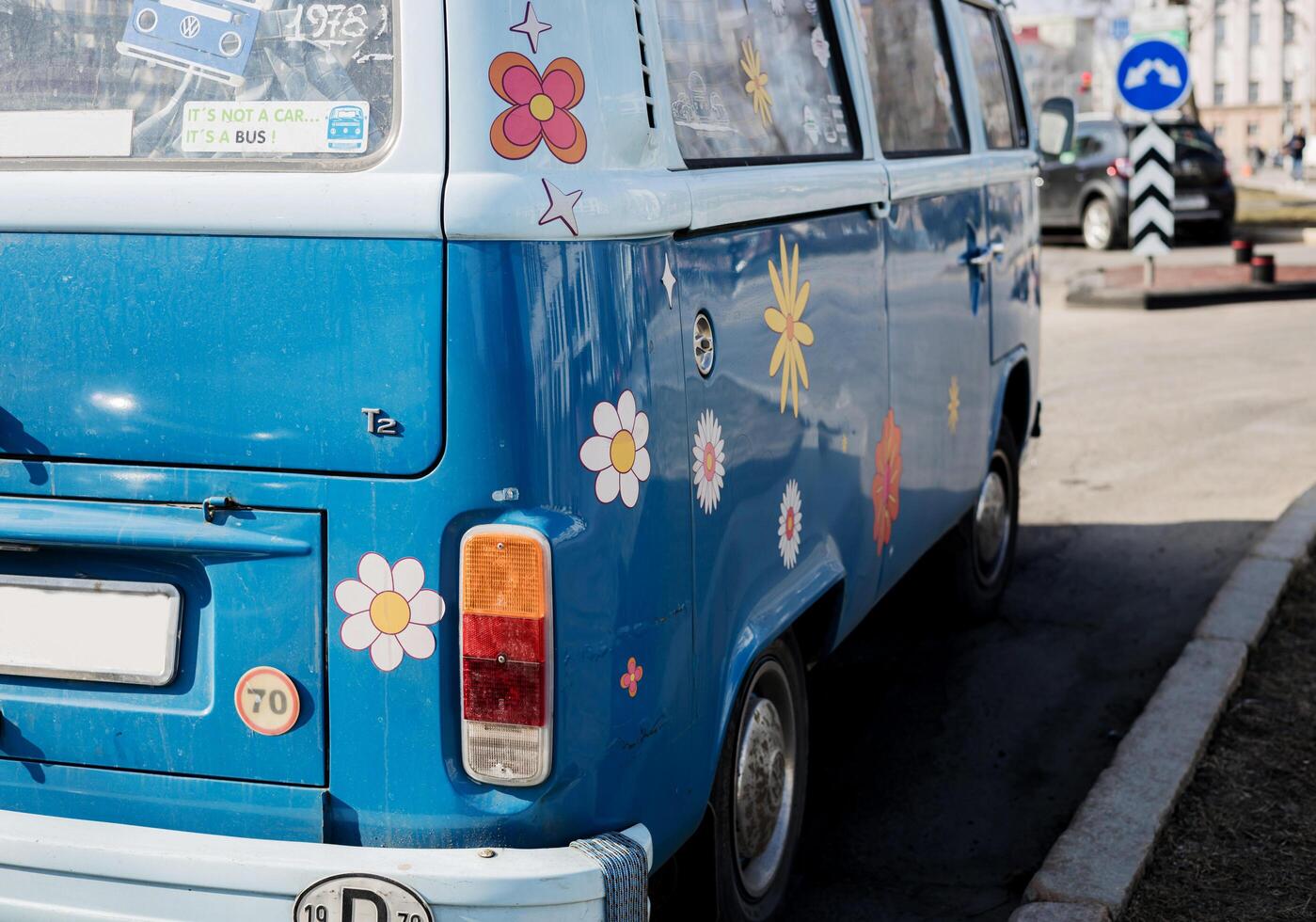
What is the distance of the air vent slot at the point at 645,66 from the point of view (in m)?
2.47

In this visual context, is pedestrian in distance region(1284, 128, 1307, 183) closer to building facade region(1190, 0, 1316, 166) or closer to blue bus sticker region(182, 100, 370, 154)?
building facade region(1190, 0, 1316, 166)

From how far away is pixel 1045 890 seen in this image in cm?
321

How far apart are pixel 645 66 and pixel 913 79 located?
1.98m

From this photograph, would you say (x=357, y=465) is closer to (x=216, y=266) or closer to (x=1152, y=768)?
(x=216, y=266)

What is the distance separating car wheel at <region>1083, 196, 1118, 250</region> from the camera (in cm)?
2031

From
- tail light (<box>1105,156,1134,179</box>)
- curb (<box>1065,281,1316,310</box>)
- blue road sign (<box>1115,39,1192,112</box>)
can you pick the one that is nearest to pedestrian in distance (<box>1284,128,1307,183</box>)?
tail light (<box>1105,156,1134,179</box>)

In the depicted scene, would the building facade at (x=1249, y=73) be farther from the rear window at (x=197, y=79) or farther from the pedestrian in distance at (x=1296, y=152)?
the rear window at (x=197, y=79)

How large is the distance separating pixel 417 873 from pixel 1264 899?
6.64 ft

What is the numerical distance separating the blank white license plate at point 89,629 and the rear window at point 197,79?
2.24ft

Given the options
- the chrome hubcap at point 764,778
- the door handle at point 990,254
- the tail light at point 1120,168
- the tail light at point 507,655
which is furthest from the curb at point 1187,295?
the tail light at point 507,655

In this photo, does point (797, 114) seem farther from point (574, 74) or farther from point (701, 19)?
point (574, 74)

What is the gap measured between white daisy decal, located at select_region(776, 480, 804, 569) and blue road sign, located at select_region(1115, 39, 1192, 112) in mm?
10818

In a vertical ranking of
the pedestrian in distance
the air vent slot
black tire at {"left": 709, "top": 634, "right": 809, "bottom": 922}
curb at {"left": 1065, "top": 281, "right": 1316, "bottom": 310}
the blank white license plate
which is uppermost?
the pedestrian in distance

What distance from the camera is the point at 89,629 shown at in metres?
2.40
